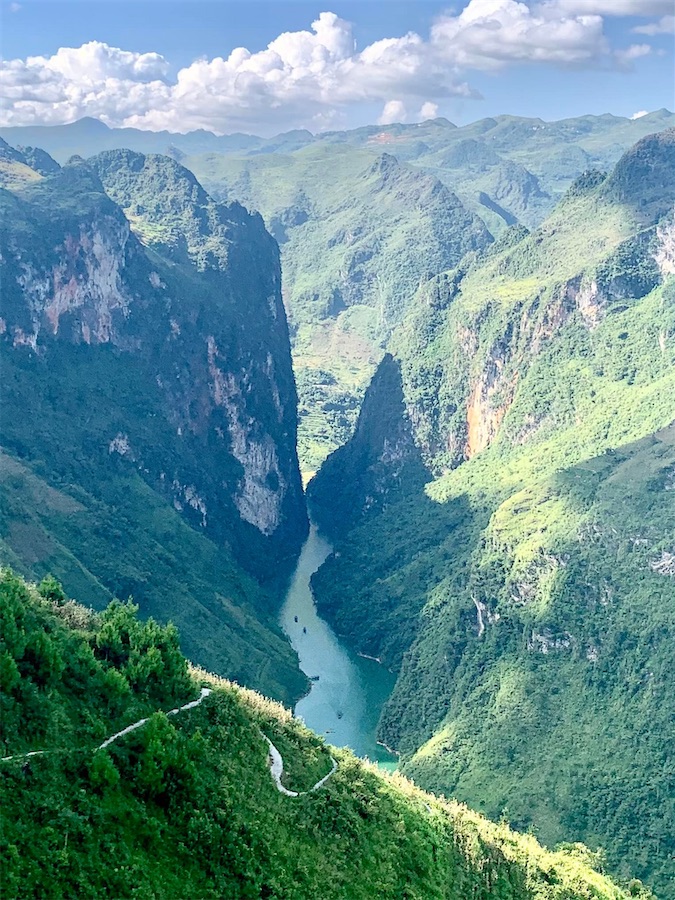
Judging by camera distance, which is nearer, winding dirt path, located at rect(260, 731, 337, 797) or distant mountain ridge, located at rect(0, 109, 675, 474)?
winding dirt path, located at rect(260, 731, 337, 797)

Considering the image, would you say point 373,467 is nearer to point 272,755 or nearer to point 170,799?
point 272,755

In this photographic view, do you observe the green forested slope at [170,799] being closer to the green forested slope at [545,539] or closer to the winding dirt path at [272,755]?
the winding dirt path at [272,755]

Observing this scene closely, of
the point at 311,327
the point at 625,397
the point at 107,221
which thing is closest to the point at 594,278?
the point at 625,397

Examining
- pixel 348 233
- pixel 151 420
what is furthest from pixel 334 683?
pixel 348 233

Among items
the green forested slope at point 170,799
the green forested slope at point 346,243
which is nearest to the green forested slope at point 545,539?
the green forested slope at point 170,799

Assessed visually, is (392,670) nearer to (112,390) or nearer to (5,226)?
(112,390)

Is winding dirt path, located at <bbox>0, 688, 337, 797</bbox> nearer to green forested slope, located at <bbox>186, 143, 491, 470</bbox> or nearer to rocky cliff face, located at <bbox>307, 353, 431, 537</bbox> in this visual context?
rocky cliff face, located at <bbox>307, 353, 431, 537</bbox>

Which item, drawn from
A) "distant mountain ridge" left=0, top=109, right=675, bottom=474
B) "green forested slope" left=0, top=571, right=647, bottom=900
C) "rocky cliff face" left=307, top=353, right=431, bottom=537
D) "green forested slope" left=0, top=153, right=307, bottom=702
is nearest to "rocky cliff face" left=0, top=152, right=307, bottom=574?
"green forested slope" left=0, top=153, right=307, bottom=702
